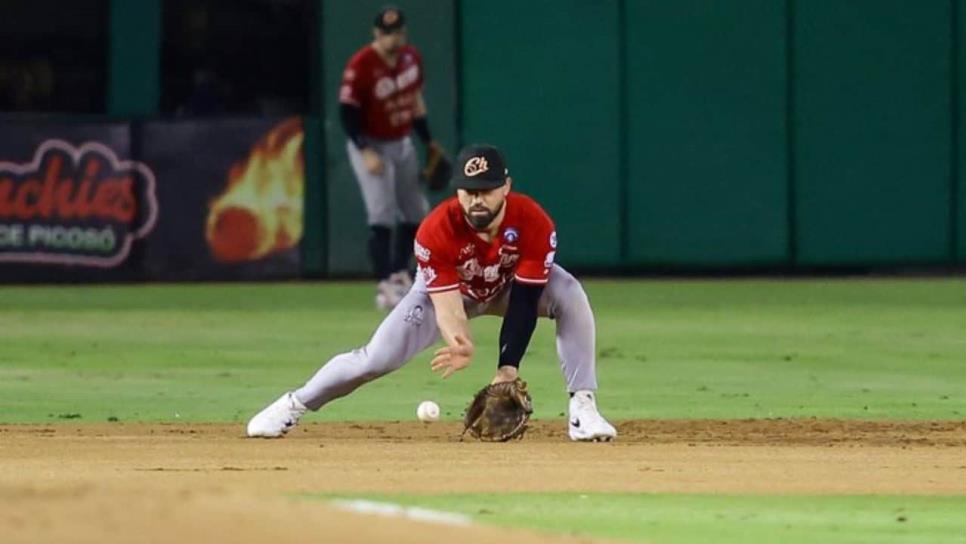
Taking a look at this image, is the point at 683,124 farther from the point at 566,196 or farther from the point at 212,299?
the point at 212,299

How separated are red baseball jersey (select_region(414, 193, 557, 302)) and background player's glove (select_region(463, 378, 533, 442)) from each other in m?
0.45

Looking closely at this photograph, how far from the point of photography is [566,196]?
20.4m

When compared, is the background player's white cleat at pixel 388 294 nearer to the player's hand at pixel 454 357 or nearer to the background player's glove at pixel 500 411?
the background player's glove at pixel 500 411

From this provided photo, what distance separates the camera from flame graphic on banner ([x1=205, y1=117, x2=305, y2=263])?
65.4 feet

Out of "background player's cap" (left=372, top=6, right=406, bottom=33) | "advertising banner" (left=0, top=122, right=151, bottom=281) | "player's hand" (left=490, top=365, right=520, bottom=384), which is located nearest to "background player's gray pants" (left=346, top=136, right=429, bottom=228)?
"background player's cap" (left=372, top=6, right=406, bottom=33)

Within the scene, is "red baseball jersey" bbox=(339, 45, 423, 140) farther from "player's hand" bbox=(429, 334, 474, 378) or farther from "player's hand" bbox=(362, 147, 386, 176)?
"player's hand" bbox=(429, 334, 474, 378)

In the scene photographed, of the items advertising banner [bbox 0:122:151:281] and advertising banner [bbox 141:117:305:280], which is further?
advertising banner [bbox 141:117:305:280]

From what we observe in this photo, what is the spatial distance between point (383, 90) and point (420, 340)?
7137 mm

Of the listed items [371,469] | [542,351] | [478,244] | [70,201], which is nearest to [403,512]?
[371,469]

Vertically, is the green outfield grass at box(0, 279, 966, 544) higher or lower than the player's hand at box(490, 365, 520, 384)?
lower

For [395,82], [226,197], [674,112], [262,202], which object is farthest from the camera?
[674,112]

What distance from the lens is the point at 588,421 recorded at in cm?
1006

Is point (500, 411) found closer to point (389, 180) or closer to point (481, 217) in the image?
point (481, 217)

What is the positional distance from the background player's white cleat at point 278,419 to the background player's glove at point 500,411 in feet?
2.53
